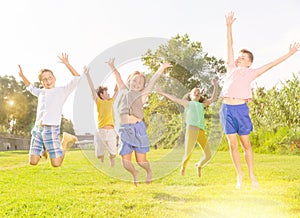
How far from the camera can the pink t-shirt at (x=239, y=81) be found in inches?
226

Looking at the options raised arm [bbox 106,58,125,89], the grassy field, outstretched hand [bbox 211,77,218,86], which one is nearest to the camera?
raised arm [bbox 106,58,125,89]

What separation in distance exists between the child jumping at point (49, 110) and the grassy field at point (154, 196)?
0.68 meters

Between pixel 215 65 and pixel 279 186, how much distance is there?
2865mm

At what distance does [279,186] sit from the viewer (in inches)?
303

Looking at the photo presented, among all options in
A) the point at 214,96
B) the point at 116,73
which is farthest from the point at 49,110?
the point at 214,96

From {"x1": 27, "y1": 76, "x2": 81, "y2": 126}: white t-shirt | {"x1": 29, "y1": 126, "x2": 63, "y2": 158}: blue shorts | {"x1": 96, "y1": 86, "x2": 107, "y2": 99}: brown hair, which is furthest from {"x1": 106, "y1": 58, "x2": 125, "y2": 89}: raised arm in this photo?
{"x1": 29, "y1": 126, "x2": 63, "y2": 158}: blue shorts

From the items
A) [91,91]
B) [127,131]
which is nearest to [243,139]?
[127,131]

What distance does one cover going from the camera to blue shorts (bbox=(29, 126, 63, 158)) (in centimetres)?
634

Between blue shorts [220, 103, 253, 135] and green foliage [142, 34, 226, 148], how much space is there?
409mm

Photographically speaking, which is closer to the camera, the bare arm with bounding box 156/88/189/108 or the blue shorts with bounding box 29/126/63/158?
the bare arm with bounding box 156/88/189/108

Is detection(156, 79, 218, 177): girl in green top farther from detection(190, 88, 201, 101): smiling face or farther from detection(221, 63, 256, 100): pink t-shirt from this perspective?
detection(221, 63, 256, 100): pink t-shirt

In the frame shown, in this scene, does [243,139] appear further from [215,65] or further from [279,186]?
[279,186]

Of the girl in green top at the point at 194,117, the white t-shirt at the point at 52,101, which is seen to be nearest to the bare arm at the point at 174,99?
the girl in green top at the point at 194,117

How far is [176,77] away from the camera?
5902 mm
